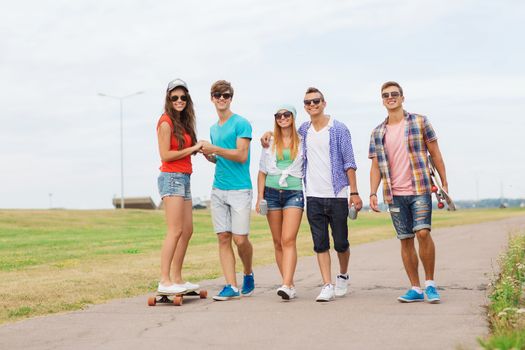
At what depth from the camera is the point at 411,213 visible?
812 cm

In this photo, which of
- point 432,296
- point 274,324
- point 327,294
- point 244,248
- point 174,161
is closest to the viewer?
point 274,324

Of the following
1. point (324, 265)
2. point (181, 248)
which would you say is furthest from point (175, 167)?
point (324, 265)

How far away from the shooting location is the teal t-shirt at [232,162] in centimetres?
854

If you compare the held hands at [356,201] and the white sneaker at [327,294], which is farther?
the held hands at [356,201]

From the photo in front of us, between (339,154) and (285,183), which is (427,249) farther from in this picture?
(285,183)

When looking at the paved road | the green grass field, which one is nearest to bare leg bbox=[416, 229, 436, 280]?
the paved road

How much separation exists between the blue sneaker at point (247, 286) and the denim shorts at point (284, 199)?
38.0 inches

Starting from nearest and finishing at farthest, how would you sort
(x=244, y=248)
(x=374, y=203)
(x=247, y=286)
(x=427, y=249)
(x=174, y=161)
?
(x=427, y=249) → (x=374, y=203) → (x=174, y=161) → (x=244, y=248) → (x=247, y=286)

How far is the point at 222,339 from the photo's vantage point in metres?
6.22

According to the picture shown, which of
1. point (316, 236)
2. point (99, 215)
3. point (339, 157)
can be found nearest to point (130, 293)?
point (316, 236)

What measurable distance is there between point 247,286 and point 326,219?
1228 millimetres

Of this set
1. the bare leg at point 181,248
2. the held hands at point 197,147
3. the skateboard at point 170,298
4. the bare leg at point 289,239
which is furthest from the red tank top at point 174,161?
the skateboard at point 170,298

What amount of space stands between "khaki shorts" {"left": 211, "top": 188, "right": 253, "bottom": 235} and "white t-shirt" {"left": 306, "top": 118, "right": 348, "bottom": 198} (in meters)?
0.70

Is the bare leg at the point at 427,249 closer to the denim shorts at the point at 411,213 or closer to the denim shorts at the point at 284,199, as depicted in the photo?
the denim shorts at the point at 411,213
